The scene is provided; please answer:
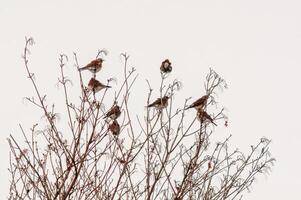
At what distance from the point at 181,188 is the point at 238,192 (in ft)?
3.60

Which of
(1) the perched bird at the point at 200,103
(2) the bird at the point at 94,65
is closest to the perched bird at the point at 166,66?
(1) the perched bird at the point at 200,103

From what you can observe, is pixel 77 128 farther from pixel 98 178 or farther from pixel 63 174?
pixel 98 178

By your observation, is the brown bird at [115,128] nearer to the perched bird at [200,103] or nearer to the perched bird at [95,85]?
the perched bird at [95,85]

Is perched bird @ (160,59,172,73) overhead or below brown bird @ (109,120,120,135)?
overhead

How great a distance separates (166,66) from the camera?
192 inches

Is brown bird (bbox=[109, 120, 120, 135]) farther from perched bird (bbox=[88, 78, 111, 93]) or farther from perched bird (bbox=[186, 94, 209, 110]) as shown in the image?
perched bird (bbox=[186, 94, 209, 110])

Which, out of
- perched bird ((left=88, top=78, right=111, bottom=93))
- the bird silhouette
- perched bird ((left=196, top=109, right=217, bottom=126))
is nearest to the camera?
perched bird ((left=88, top=78, right=111, bottom=93))

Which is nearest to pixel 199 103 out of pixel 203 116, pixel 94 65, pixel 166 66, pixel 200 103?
pixel 200 103

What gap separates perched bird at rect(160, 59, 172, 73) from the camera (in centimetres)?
485

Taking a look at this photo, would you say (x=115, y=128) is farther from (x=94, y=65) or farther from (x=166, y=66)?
(x=166, y=66)

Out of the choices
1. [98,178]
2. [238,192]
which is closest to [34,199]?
[98,178]

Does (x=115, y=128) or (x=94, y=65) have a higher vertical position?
(x=94, y=65)

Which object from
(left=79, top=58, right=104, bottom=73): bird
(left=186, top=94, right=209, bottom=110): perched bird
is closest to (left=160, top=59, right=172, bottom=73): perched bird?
(left=186, top=94, right=209, bottom=110): perched bird

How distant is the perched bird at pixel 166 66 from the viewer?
15.9 feet
